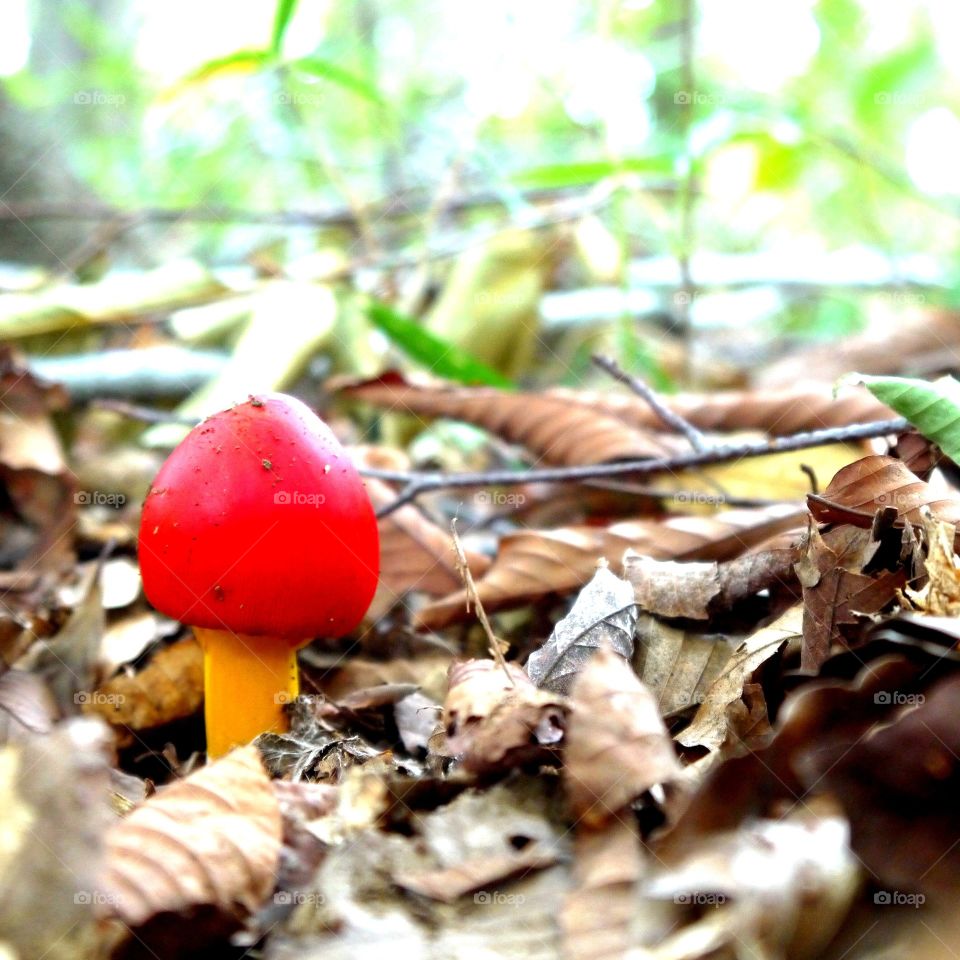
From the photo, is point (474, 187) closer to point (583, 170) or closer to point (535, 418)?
point (583, 170)

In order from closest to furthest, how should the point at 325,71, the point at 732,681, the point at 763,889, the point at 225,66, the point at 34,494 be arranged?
Result: the point at 763,889 → the point at 732,681 → the point at 34,494 → the point at 325,71 → the point at 225,66

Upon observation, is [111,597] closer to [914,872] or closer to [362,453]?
[362,453]

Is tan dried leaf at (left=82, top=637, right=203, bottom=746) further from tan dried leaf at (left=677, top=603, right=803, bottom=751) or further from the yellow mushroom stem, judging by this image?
tan dried leaf at (left=677, top=603, right=803, bottom=751)

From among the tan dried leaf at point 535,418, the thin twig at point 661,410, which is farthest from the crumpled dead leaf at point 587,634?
the tan dried leaf at point 535,418

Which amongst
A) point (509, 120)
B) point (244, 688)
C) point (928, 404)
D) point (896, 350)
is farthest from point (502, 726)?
point (509, 120)

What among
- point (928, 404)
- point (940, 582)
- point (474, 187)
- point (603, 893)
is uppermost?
point (928, 404)

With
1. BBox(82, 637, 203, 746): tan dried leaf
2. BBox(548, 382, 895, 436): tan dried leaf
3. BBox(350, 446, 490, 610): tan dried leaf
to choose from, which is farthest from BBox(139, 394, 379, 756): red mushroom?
BBox(548, 382, 895, 436): tan dried leaf

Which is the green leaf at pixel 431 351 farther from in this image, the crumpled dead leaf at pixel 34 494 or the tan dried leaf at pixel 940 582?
the tan dried leaf at pixel 940 582
